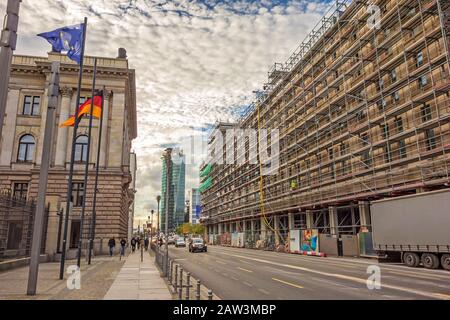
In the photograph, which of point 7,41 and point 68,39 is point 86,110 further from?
point 7,41

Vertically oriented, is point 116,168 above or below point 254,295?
above

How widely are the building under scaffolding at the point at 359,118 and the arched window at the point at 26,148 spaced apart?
31129mm

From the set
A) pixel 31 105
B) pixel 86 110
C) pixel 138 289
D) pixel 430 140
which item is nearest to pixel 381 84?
pixel 430 140

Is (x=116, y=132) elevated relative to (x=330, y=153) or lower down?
elevated

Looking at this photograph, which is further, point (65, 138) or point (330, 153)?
point (330, 153)

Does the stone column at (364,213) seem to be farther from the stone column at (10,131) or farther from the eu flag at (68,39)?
the stone column at (10,131)

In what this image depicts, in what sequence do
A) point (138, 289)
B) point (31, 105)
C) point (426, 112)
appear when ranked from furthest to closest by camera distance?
1. point (31, 105)
2. point (426, 112)
3. point (138, 289)

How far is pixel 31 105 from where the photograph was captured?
1644 inches

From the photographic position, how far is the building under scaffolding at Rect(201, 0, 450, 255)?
87.7 feet

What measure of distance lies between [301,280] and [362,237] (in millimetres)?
17914

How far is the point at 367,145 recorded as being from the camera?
32.5 meters

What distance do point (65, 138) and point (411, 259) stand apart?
35.5m
